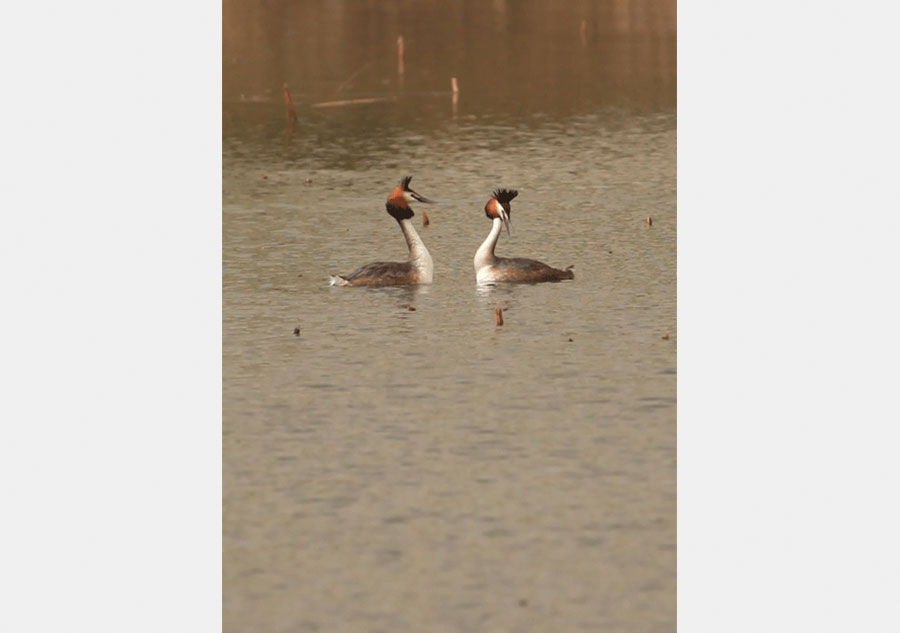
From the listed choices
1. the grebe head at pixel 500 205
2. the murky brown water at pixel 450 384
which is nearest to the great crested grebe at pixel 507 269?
the murky brown water at pixel 450 384

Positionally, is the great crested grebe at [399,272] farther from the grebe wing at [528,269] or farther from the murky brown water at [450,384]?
the grebe wing at [528,269]

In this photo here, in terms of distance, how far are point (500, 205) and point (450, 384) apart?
5.62 m

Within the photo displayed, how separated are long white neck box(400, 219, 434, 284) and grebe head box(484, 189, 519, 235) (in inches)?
39.5

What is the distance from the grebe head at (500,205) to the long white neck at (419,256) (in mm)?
1003

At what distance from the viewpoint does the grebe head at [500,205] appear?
2538 cm

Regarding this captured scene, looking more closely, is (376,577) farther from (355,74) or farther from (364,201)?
(355,74)

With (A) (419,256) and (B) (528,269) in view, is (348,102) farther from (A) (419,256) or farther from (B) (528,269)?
(B) (528,269)

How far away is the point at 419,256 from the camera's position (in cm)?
2484

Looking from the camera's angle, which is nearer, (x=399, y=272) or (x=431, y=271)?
(x=399, y=272)

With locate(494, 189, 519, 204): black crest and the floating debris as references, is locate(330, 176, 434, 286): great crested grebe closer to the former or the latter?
locate(494, 189, 519, 204): black crest

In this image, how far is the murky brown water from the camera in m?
15.8

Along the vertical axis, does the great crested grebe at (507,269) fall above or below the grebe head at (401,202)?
below

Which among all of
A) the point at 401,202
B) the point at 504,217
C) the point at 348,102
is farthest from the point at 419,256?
the point at 348,102

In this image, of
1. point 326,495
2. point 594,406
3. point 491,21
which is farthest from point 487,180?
point 491,21
